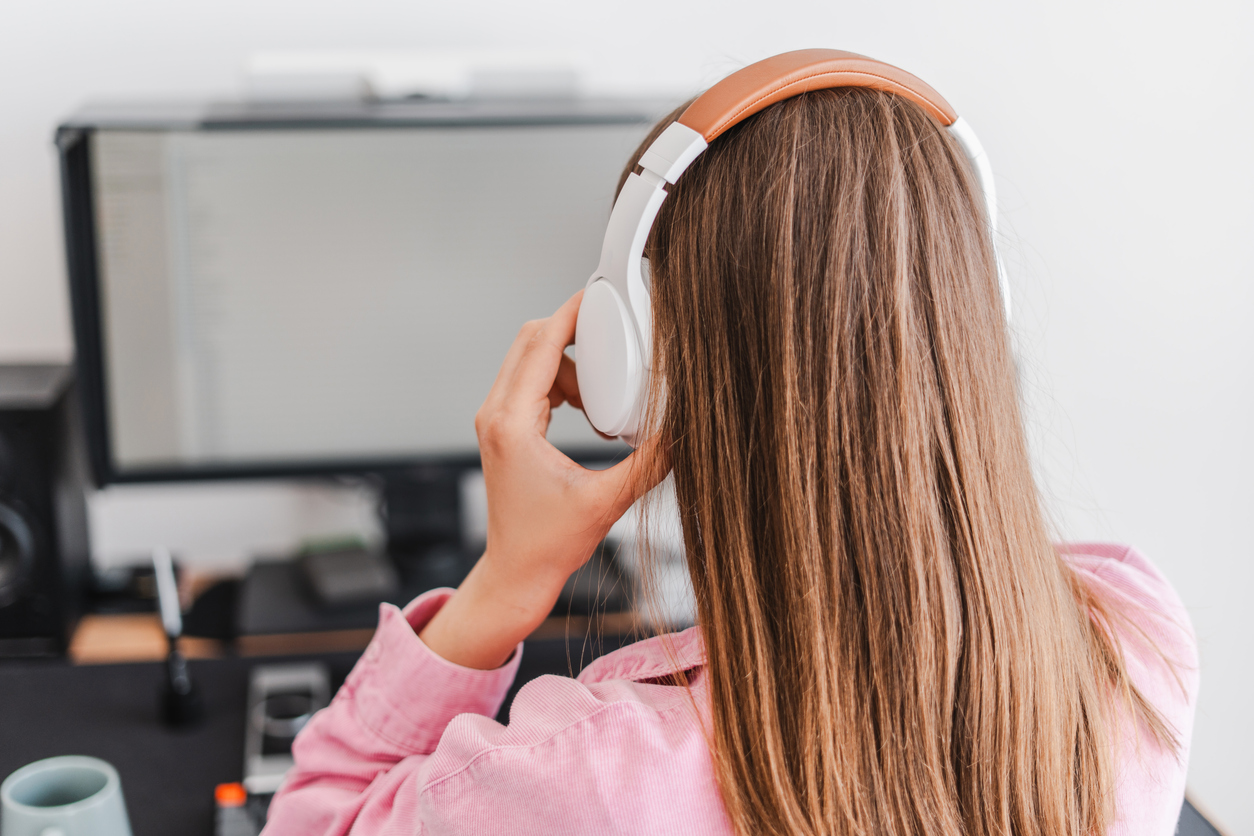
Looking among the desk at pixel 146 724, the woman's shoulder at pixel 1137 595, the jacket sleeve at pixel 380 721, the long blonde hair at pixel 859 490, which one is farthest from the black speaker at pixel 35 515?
the woman's shoulder at pixel 1137 595

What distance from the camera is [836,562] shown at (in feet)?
1.31

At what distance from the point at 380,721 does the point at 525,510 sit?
15cm

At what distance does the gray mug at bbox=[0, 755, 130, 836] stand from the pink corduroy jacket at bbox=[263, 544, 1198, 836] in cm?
10

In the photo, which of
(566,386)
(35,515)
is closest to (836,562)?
(566,386)

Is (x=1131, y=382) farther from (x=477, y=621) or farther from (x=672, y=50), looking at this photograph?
(x=477, y=621)

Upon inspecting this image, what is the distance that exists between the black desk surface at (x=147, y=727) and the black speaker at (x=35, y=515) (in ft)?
0.13

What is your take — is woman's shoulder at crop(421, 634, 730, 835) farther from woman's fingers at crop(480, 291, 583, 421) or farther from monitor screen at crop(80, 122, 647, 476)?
monitor screen at crop(80, 122, 647, 476)

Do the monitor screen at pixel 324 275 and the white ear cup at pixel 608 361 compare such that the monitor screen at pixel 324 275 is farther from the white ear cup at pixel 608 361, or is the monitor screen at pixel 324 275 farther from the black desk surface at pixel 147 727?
the white ear cup at pixel 608 361

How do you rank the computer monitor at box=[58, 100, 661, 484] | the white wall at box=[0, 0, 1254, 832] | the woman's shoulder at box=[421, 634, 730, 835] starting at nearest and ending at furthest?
the woman's shoulder at box=[421, 634, 730, 835], the computer monitor at box=[58, 100, 661, 484], the white wall at box=[0, 0, 1254, 832]

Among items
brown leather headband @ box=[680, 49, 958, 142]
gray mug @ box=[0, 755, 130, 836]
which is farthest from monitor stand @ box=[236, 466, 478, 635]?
brown leather headband @ box=[680, 49, 958, 142]

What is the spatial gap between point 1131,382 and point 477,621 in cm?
91

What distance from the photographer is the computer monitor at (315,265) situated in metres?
0.80

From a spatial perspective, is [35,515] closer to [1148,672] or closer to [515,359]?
[515,359]

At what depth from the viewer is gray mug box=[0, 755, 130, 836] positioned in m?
0.51
